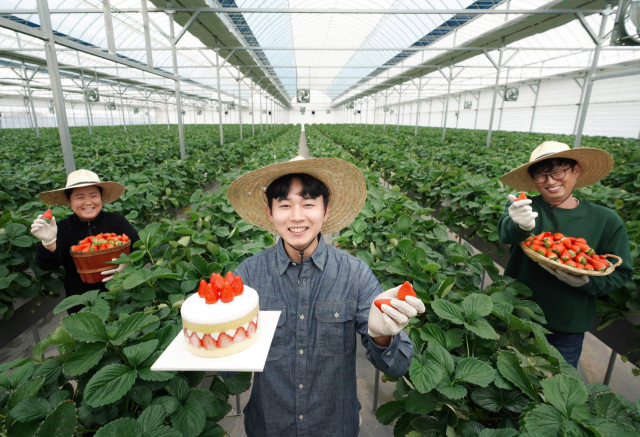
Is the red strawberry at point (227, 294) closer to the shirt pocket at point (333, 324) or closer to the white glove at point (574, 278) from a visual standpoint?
the shirt pocket at point (333, 324)

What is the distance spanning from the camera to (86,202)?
2598mm

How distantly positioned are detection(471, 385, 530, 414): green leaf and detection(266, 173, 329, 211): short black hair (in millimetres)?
980

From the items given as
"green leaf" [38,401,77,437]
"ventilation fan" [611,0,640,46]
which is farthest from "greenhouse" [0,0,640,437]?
"ventilation fan" [611,0,640,46]

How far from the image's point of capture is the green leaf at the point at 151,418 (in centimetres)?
97

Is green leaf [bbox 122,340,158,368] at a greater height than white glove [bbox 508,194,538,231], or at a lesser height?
lesser

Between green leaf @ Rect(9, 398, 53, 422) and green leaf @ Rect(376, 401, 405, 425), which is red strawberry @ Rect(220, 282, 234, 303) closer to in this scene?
green leaf @ Rect(9, 398, 53, 422)

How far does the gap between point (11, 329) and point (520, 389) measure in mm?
4223

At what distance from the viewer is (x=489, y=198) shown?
3830mm

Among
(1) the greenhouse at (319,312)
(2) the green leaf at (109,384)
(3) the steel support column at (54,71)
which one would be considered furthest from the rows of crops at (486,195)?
(3) the steel support column at (54,71)

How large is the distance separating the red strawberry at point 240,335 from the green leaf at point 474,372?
790 millimetres

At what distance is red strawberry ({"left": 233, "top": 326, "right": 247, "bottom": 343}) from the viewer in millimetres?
1053

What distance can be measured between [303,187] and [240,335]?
2.16 feet

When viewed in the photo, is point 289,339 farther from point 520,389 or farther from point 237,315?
point 520,389

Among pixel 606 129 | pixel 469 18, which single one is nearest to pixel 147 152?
pixel 469 18
